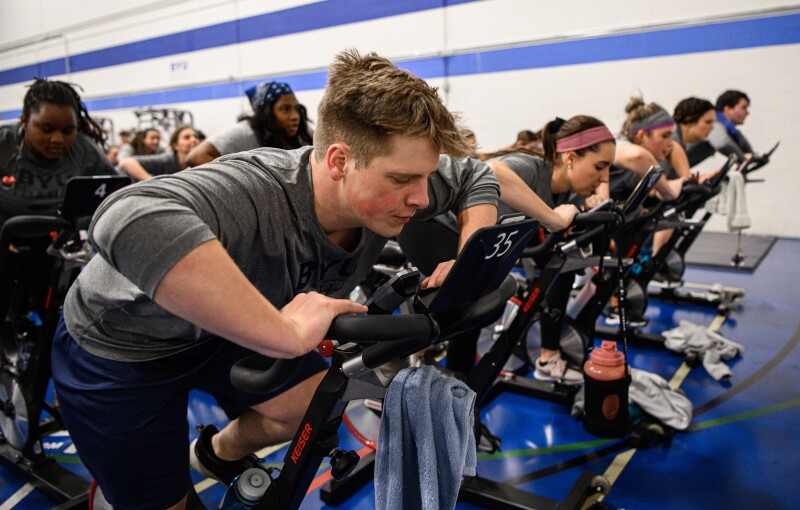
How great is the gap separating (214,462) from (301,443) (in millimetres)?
704

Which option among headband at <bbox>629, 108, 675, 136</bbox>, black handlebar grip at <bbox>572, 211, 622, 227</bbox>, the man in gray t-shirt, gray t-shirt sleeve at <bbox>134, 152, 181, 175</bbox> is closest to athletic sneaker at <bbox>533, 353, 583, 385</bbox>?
black handlebar grip at <bbox>572, 211, 622, 227</bbox>

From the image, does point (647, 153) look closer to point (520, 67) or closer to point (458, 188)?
point (458, 188)

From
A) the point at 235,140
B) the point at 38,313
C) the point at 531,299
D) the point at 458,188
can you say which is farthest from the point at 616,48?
the point at 38,313

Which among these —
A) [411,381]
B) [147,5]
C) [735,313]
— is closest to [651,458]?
[411,381]

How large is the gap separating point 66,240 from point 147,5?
1087 centimetres

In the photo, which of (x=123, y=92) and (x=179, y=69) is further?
(x=123, y=92)

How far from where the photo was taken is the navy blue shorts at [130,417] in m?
1.38

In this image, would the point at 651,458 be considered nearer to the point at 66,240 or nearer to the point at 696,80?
the point at 66,240

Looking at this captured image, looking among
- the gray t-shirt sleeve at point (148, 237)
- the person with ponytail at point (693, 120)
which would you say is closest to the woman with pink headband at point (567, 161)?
the gray t-shirt sleeve at point (148, 237)

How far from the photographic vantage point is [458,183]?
1.79 m

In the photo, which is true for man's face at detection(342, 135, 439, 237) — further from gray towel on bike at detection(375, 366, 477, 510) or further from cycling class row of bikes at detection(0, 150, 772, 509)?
gray towel on bike at detection(375, 366, 477, 510)

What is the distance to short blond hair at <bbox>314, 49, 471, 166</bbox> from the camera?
3.84 ft

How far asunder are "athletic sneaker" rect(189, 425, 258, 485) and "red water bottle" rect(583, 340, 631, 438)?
4.54ft

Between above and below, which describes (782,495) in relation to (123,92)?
below
